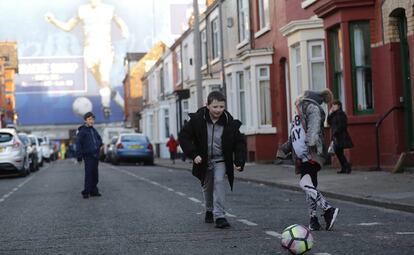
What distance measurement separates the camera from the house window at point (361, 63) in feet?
60.6

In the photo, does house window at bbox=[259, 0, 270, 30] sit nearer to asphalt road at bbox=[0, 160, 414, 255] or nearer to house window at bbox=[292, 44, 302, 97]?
house window at bbox=[292, 44, 302, 97]

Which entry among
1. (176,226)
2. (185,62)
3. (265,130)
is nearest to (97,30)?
(185,62)

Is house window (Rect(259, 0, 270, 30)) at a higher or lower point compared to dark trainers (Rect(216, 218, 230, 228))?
higher

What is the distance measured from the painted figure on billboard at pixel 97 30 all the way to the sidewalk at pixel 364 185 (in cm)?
5109

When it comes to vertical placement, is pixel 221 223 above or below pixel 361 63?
below

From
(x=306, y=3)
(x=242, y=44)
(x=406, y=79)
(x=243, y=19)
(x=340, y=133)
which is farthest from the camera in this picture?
(x=243, y=19)

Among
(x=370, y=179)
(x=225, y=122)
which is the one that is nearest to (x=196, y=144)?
(x=225, y=122)

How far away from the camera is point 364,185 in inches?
563

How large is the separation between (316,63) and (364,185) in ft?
26.3

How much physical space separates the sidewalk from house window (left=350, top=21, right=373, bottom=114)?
6.63ft

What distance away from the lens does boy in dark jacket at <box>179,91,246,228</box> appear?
928cm

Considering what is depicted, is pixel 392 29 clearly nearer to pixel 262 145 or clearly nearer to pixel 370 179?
pixel 370 179

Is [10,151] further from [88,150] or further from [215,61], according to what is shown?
[215,61]

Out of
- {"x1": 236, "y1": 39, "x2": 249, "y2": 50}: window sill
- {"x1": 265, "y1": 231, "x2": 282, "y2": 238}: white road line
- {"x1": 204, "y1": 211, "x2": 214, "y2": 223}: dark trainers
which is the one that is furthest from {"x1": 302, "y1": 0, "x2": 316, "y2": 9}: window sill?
{"x1": 265, "y1": 231, "x2": 282, "y2": 238}: white road line
